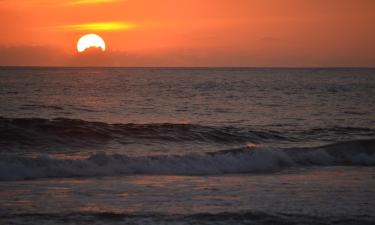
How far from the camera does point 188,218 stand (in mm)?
8953

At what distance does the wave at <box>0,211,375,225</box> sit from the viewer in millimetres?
8742

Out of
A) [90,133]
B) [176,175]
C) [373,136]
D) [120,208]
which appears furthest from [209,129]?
[120,208]

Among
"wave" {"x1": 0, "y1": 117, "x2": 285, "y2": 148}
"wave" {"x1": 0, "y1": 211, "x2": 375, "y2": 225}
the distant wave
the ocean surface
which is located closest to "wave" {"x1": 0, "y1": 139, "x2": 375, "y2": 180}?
the ocean surface

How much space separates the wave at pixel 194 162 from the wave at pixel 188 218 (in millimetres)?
4717

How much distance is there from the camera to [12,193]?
11.0 m

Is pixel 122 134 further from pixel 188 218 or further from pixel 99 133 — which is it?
pixel 188 218

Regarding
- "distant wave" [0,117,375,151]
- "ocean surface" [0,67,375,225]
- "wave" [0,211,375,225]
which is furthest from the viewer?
"distant wave" [0,117,375,151]

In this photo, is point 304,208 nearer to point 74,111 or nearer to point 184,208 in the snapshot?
point 184,208

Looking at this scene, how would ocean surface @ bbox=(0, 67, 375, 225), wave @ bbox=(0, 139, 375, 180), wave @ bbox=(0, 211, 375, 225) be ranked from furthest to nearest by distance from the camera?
wave @ bbox=(0, 139, 375, 180) < ocean surface @ bbox=(0, 67, 375, 225) < wave @ bbox=(0, 211, 375, 225)

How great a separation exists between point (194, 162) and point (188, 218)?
6784mm

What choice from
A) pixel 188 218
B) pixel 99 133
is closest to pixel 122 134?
pixel 99 133

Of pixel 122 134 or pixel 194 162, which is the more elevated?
pixel 122 134

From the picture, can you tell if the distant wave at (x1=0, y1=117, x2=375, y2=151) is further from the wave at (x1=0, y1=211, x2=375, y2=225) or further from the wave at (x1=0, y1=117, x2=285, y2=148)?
the wave at (x1=0, y1=211, x2=375, y2=225)

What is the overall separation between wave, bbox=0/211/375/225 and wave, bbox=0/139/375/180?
472 centimetres
